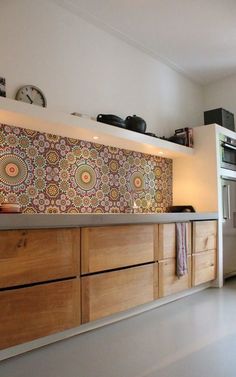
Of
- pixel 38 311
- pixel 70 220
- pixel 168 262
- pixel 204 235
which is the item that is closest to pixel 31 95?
pixel 70 220

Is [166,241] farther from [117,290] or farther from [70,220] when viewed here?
[70,220]

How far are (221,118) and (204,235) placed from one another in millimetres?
1602

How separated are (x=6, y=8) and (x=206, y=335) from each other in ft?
9.49

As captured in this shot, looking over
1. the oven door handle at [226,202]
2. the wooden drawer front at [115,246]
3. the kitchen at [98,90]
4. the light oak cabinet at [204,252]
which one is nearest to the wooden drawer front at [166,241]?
the wooden drawer front at [115,246]

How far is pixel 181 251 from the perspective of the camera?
9.12ft

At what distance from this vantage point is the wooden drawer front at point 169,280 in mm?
2605

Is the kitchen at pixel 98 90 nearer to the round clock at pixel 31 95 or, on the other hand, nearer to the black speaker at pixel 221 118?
the round clock at pixel 31 95

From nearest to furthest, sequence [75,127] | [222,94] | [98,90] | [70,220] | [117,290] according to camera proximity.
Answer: [70,220]
[117,290]
[75,127]
[98,90]
[222,94]

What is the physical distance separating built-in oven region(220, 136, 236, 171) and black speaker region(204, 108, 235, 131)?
25 cm

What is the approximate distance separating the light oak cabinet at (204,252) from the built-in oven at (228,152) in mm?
774

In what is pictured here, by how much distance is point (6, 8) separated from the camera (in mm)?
2355

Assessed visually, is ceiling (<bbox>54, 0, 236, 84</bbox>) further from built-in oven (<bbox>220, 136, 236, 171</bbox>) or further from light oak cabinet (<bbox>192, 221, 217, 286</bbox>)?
light oak cabinet (<bbox>192, 221, 217, 286</bbox>)

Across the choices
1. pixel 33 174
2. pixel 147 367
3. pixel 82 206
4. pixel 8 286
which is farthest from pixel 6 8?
pixel 147 367

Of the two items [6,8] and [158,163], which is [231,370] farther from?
[6,8]
